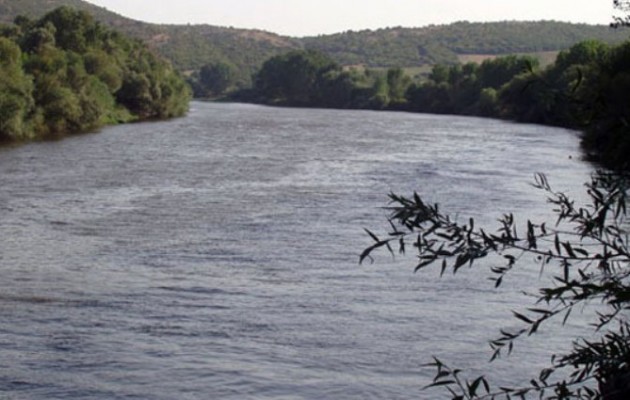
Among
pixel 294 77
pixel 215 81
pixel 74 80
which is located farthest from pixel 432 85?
pixel 215 81

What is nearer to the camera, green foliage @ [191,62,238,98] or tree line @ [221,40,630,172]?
tree line @ [221,40,630,172]

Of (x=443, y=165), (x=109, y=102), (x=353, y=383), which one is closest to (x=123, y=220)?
(x=353, y=383)

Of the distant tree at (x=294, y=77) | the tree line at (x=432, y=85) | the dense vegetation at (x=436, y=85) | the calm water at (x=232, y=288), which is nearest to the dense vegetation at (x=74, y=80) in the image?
the calm water at (x=232, y=288)

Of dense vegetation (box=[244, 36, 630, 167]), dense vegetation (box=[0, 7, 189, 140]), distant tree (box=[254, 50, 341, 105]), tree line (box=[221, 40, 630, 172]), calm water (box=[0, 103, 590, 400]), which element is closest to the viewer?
calm water (box=[0, 103, 590, 400])

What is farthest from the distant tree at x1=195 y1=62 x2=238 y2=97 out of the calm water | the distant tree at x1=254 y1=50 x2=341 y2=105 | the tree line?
the calm water

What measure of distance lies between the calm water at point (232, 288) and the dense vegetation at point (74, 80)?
14.3m

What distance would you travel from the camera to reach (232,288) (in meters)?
16.3

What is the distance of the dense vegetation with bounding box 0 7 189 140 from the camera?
160 ft

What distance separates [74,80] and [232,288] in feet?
149

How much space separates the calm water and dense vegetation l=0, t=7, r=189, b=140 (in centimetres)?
1428

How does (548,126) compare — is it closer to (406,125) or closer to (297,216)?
(406,125)

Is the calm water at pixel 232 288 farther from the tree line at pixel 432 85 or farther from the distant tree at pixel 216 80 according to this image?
the distant tree at pixel 216 80

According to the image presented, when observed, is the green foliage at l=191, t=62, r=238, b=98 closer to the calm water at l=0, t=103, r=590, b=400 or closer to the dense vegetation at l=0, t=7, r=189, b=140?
the dense vegetation at l=0, t=7, r=189, b=140

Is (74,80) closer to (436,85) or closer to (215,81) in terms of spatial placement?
(436,85)
